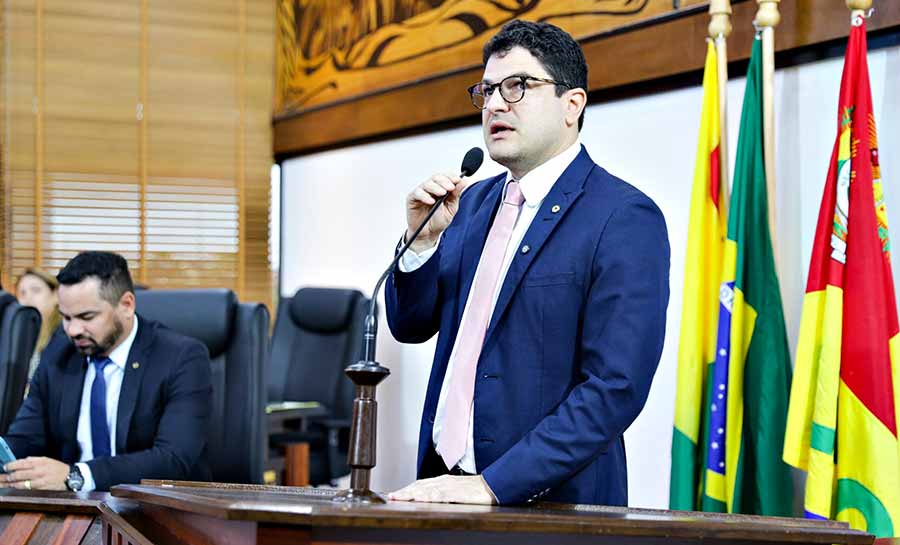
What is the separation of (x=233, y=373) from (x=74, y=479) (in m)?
0.70

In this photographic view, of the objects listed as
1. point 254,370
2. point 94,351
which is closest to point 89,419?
point 94,351

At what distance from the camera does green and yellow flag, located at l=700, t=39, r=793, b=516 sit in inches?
114

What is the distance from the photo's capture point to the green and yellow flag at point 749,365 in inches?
114

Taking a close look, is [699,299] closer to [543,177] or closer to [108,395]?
[543,177]

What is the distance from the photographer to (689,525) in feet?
3.67

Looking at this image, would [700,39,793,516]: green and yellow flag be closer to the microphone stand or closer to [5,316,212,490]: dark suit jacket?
[5,316,212,490]: dark suit jacket

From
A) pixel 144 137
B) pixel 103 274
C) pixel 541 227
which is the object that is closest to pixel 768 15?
pixel 541 227

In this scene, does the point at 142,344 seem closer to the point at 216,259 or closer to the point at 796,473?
Result: the point at 796,473

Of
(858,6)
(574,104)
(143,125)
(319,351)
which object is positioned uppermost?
(143,125)

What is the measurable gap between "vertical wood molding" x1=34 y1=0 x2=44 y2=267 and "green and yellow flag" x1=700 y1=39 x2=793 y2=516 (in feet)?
13.9

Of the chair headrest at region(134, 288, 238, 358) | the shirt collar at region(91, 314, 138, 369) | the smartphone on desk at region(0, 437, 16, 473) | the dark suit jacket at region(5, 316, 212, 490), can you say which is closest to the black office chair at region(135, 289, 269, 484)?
the chair headrest at region(134, 288, 238, 358)

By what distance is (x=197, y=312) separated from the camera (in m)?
3.21

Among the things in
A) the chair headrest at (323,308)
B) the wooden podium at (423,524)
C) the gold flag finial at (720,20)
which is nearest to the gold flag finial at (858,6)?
the gold flag finial at (720,20)

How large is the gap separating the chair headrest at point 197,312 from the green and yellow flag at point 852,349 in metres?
1.59
